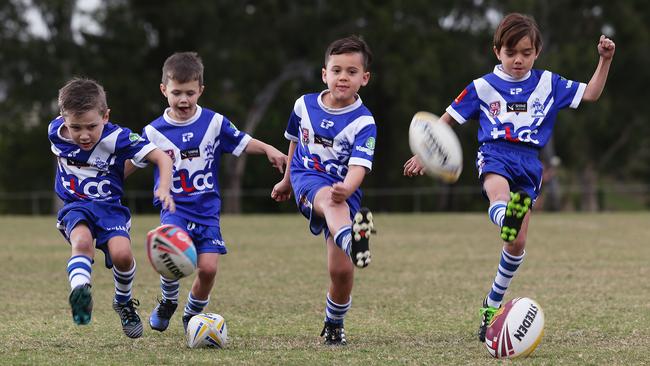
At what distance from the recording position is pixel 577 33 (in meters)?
39.8

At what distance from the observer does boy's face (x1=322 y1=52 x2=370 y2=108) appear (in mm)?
6090

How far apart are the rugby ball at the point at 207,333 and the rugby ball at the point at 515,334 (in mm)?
1544

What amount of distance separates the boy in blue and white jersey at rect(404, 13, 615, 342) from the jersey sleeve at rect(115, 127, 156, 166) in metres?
1.57

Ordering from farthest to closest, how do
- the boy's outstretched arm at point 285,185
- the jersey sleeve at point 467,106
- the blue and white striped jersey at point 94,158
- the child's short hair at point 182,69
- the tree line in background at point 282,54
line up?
the tree line in background at point 282,54 → the jersey sleeve at point 467,106 → the boy's outstretched arm at point 285,185 → the child's short hair at point 182,69 → the blue and white striped jersey at point 94,158

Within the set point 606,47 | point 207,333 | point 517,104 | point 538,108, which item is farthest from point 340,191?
point 606,47

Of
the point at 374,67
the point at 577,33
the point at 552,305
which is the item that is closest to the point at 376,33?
the point at 374,67

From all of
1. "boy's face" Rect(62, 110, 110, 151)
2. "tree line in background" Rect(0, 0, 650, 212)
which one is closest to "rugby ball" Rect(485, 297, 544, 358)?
"boy's face" Rect(62, 110, 110, 151)

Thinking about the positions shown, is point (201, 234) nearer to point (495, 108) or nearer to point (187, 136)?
point (187, 136)

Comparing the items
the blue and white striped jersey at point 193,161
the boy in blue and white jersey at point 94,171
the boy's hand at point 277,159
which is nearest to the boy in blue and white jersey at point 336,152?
the boy's hand at point 277,159

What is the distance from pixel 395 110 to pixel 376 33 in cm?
285

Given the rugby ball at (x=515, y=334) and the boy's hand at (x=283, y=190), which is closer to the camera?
the rugby ball at (x=515, y=334)

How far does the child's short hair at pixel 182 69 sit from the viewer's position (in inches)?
244

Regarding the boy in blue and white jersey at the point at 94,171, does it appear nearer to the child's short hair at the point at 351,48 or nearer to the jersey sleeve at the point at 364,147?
the jersey sleeve at the point at 364,147

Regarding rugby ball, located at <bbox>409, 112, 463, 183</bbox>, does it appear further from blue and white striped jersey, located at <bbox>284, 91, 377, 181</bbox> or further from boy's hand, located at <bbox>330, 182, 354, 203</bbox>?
boy's hand, located at <bbox>330, 182, 354, 203</bbox>
